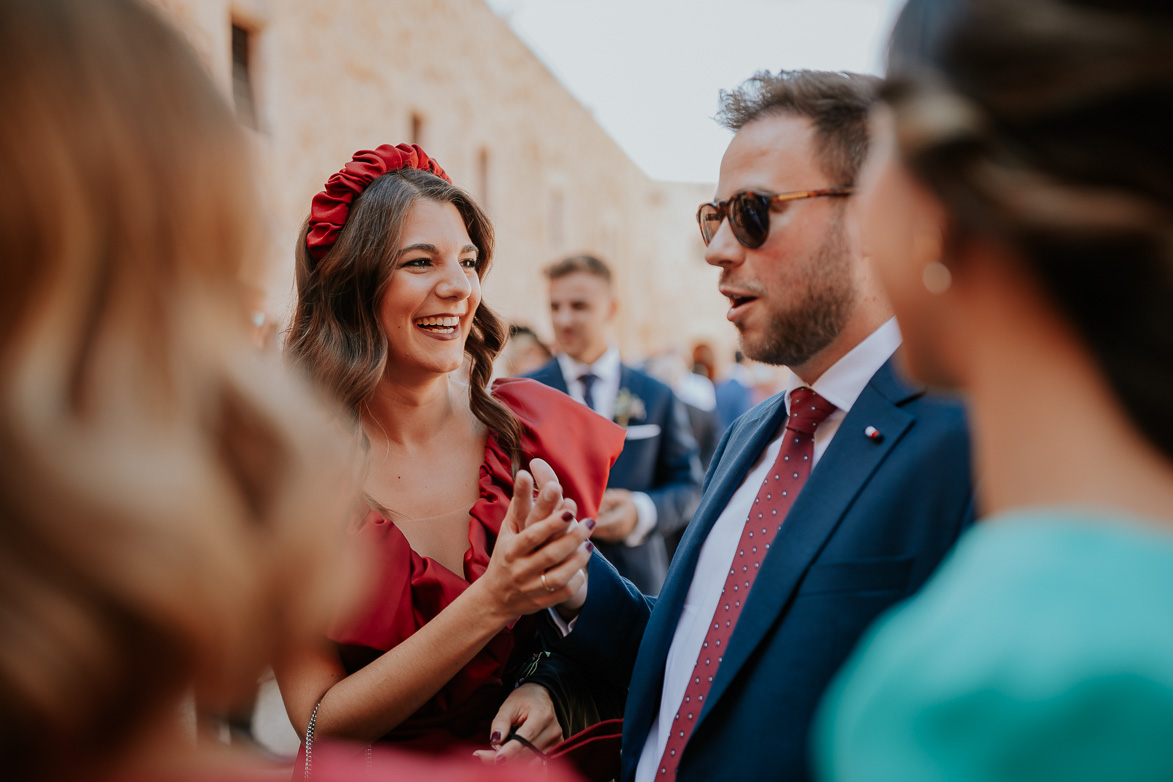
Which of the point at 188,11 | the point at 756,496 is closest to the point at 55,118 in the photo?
the point at 756,496

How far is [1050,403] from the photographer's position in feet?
2.30

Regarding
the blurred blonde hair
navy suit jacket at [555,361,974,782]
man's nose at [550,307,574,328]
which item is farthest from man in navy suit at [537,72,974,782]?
man's nose at [550,307,574,328]

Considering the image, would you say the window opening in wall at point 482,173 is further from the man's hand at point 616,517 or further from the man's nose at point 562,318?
the man's hand at point 616,517

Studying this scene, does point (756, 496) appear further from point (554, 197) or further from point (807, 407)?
point (554, 197)

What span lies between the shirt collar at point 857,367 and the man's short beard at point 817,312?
8cm

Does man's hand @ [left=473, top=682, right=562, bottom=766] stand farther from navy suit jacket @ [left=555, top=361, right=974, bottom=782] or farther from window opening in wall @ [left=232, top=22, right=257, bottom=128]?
window opening in wall @ [left=232, top=22, right=257, bottom=128]

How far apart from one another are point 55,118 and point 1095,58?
836 mm

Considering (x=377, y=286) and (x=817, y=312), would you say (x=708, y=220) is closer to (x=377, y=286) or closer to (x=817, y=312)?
(x=817, y=312)

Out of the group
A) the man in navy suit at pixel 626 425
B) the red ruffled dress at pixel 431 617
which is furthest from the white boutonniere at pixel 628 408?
the red ruffled dress at pixel 431 617

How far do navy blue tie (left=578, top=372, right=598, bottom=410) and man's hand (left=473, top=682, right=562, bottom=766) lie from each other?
291 cm

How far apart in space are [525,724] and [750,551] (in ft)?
2.24

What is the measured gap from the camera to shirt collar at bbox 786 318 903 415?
1749mm

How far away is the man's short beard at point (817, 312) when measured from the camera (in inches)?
73.0

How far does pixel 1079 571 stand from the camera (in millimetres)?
626
